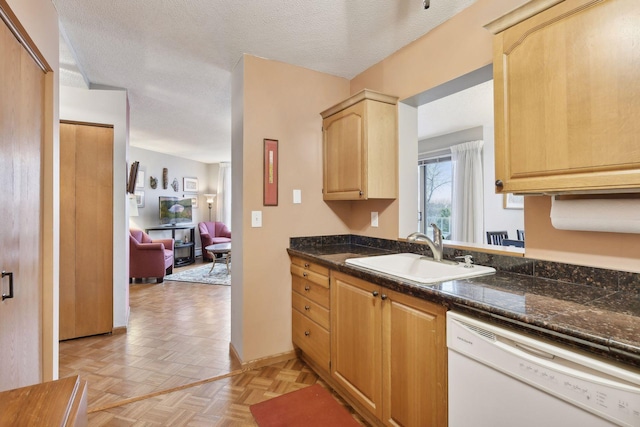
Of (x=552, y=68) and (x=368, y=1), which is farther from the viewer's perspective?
(x=368, y=1)

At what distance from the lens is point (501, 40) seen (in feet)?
4.35

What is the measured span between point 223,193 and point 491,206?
20.4 feet

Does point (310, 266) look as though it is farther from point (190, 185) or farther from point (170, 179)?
point (190, 185)

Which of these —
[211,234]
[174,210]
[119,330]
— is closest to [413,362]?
[119,330]

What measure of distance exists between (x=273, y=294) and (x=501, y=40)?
7.10 feet

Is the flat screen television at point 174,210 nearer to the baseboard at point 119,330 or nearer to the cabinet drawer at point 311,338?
the baseboard at point 119,330

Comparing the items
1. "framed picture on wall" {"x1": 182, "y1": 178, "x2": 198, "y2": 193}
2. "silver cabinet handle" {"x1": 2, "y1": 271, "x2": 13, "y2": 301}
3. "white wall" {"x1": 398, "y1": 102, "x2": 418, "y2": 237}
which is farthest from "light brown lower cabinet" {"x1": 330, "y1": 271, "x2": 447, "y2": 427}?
"framed picture on wall" {"x1": 182, "y1": 178, "x2": 198, "y2": 193}

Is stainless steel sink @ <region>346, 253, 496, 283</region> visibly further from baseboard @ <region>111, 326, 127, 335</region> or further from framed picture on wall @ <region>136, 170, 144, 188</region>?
framed picture on wall @ <region>136, 170, 144, 188</region>

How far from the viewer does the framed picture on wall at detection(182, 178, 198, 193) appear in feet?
24.4

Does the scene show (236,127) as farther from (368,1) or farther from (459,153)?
(459,153)

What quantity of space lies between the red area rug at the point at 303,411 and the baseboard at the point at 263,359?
1.43 ft

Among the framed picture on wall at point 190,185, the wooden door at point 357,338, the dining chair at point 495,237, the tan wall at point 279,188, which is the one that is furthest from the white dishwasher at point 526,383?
the framed picture on wall at point 190,185

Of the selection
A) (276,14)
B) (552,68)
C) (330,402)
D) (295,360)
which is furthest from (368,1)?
(295,360)

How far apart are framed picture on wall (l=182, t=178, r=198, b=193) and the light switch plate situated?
229 inches
